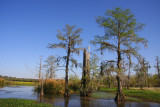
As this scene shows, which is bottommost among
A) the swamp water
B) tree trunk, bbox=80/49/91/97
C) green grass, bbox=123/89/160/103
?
green grass, bbox=123/89/160/103

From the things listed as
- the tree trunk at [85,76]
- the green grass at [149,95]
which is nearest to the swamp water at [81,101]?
the tree trunk at [85,76]

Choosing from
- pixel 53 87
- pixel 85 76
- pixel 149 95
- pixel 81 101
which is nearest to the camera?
pixel 81 101

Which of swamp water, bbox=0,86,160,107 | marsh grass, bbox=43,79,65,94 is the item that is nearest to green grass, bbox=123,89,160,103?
swamp water, bbox=0,86,160,107

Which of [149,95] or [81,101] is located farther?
[149,95]

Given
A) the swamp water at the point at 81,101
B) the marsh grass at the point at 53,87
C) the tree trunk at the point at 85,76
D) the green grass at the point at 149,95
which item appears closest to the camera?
the swamp water at the point at 81,101

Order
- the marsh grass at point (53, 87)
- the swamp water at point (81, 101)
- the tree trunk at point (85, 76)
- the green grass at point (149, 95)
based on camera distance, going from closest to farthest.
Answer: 1. the swamp water at point (81, 101)
2. the green grass at point (149, 95)
3. the tree trunk at point (85, 76)
4. the marsh grass at point (53, 87)

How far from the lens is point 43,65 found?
21.4 m

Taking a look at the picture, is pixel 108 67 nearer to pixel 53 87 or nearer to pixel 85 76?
pixel 85 76

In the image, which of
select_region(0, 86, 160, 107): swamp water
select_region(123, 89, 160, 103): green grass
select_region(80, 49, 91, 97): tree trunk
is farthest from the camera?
select_region(80, 49, 91, 97): tree trunk

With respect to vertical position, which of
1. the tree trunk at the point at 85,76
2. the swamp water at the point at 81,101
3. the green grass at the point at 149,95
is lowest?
the green grass at the point at 149,95

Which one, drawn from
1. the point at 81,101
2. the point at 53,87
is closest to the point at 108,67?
the point at 81,101

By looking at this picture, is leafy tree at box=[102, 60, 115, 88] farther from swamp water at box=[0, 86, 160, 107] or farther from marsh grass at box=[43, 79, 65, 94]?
marsh grass at box=[43, 79, 65, 94]

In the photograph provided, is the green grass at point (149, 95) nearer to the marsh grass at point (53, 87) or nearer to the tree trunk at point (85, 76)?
the tree trunk at point (85, 76)

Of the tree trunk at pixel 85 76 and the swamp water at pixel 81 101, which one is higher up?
the tree trunk at pixel 85 76
